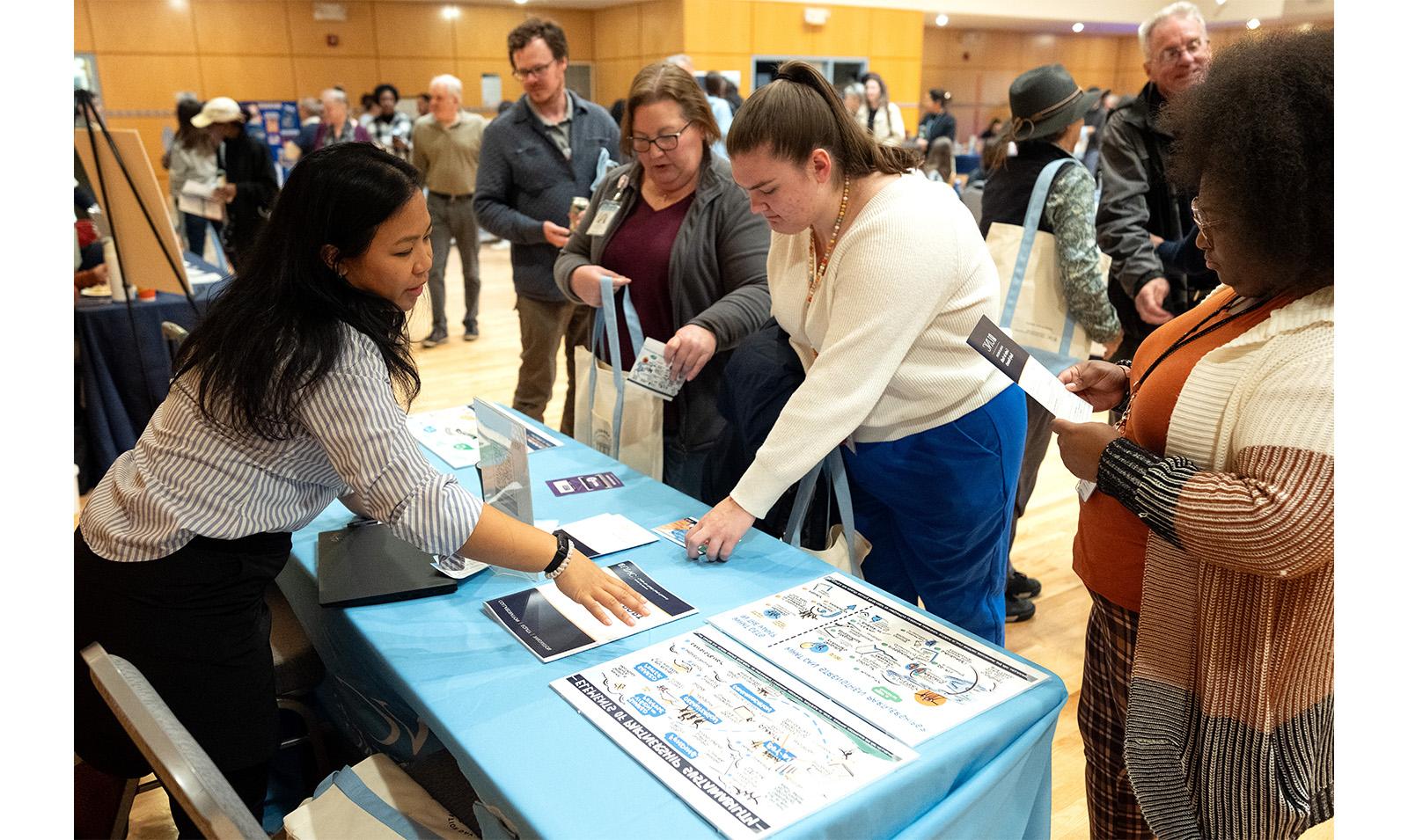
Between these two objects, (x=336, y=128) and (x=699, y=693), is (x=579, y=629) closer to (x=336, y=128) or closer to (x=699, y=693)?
(x=699, y=693)

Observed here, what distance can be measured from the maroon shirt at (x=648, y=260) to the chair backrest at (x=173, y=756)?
1397 mm

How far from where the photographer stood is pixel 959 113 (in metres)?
17.2

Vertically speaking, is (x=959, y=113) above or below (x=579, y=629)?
above

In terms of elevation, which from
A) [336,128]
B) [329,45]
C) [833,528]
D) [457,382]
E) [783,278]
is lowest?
[457,382]

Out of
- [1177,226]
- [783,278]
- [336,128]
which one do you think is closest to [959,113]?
[336,128]

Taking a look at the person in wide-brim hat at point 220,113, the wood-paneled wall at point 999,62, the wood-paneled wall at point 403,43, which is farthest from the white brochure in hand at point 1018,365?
the wood-paneled wall at point 999,62

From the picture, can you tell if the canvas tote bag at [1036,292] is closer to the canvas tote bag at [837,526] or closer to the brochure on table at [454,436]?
the canvas tote bag at [837,526]

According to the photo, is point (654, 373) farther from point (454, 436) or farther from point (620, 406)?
point (454, 436)

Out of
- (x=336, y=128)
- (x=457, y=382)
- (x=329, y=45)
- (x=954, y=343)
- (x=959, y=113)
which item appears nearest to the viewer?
(x=954, y=343)

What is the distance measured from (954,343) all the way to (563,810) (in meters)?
0.95

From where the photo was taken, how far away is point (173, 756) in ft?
3.10

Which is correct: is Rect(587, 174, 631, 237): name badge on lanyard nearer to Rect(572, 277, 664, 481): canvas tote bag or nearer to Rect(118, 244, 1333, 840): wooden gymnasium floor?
Rect(572, 277, 664, 481): canvas tote bag

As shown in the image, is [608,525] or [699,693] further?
[608,525]

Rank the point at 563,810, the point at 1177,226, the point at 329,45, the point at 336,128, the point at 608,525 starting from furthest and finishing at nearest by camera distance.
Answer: the point at 329,45 < the point at 336,128 < the point at 1177,226 < the point at 608,525 < the point at 563,810
